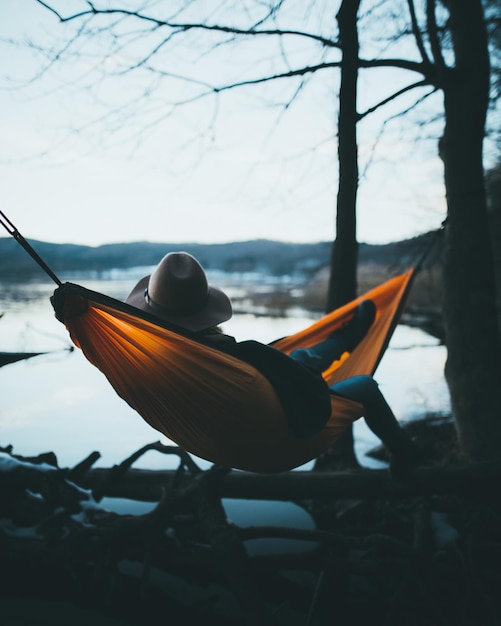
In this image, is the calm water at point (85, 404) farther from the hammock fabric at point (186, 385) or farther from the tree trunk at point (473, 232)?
the tree trunk at point (473, 232)

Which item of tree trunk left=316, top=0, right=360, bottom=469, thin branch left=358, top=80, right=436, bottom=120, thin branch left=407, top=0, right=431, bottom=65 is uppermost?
thin branch left=407, top=0, right=431, bottom=65

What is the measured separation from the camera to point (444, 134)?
208cm

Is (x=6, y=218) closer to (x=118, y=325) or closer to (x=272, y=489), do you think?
(x=118, y=325)

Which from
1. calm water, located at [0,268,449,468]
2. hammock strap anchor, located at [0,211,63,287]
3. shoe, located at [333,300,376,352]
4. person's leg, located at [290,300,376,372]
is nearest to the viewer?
hammock strap anchor, located at [0,211,63,287]

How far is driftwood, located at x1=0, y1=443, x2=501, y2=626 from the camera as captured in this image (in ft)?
5.18

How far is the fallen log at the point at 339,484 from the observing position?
5.46 ft

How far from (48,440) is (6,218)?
9.85ft

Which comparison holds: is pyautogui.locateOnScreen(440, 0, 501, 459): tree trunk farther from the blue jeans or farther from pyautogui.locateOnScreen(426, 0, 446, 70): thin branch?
the blue jeans

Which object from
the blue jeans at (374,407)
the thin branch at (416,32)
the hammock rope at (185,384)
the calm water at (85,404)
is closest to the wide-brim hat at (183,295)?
the hammock rope at (185,384)

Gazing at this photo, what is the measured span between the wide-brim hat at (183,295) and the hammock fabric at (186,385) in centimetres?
11

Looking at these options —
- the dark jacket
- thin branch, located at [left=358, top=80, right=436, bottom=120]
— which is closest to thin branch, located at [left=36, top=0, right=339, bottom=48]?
thin branch, located at [left=358, top=80, right=436, bottom=120]

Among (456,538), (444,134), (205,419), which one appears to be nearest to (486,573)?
(456,538)

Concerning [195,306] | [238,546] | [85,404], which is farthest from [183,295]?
[85,404]

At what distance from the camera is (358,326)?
6.60ft
